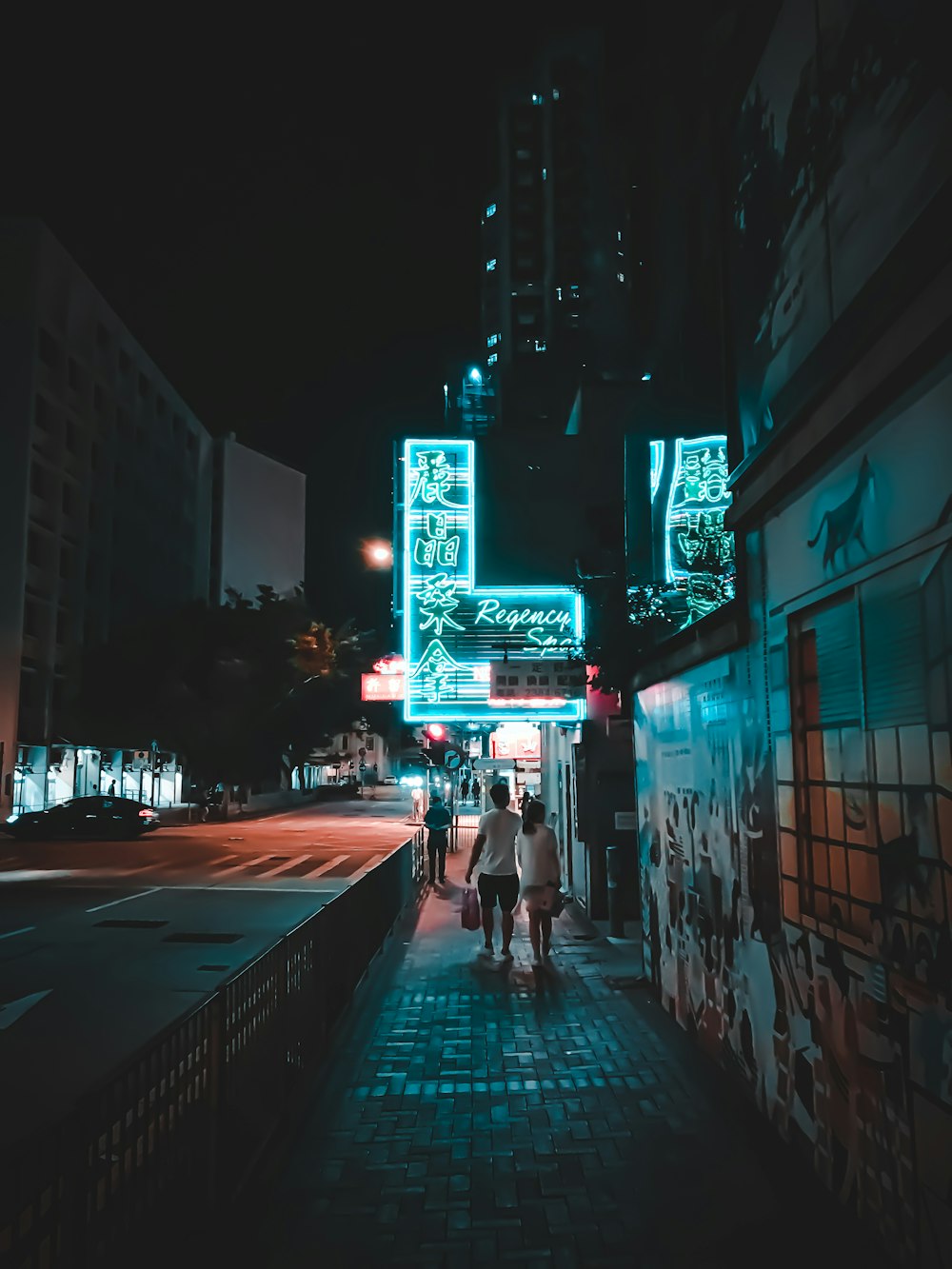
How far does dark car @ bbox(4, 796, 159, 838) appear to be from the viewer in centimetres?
3002

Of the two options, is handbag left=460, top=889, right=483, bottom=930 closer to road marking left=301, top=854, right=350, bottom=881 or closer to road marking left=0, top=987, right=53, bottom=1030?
road marking left=0, top=987, right=53, bottom=1030

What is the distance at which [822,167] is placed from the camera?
4.95 metres

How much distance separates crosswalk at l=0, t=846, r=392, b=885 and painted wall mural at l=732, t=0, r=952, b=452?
47.1 feet

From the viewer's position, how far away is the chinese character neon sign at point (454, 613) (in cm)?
1552

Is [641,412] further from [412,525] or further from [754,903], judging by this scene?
[754,903]

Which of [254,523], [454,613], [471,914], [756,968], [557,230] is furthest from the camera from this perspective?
[254,523]

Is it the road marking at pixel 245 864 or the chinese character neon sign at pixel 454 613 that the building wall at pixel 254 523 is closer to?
the road marking at pixel 245 864

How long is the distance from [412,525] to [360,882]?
8203mm

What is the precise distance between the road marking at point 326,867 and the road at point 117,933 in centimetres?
5

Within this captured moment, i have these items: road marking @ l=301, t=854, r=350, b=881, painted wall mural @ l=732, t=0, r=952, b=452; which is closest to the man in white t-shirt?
painted wall mural @ l=732, t=0, r=952, b=452

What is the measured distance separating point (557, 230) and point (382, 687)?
61.7 metres

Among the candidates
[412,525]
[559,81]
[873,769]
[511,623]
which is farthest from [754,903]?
[559,81]

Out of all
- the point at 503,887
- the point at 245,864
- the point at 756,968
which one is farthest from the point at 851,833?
the point at 245,864

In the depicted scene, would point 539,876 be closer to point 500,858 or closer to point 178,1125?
point 500,858
